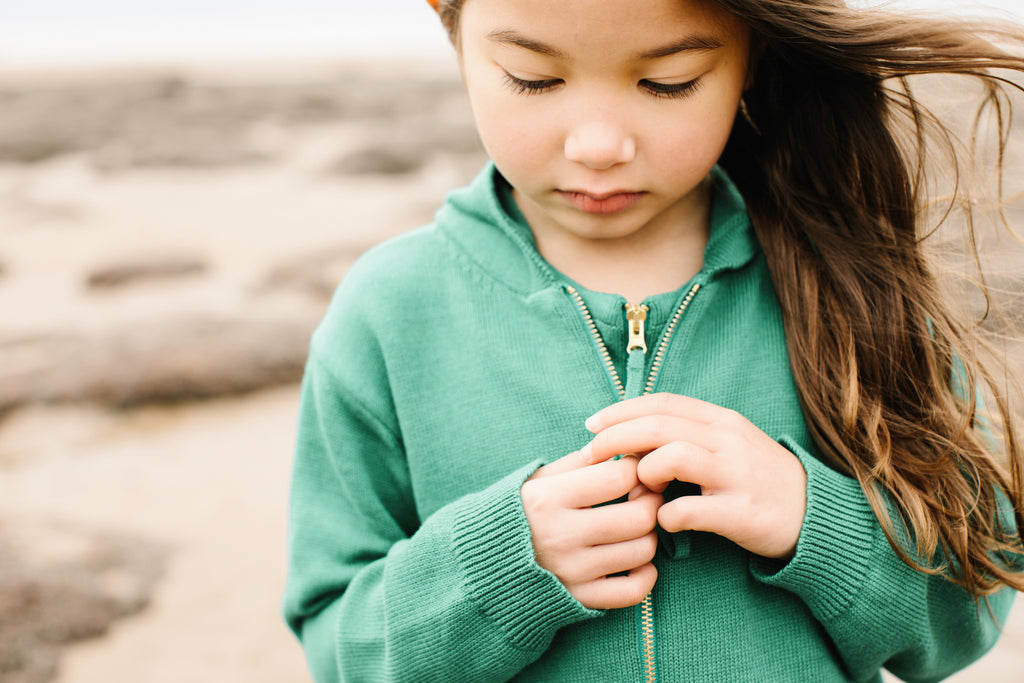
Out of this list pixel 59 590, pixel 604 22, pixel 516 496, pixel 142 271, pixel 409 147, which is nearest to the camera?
pixel 604 22

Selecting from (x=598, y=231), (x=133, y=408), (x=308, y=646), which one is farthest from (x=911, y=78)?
(x=133, y=408)

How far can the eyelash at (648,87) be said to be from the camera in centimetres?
110

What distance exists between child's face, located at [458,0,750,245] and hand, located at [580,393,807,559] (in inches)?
12.0

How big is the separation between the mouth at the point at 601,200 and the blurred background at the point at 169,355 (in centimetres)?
53

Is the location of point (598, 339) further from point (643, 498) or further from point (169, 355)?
point (169, 355)

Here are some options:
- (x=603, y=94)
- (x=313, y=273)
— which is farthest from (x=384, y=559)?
(x=313, y=273)

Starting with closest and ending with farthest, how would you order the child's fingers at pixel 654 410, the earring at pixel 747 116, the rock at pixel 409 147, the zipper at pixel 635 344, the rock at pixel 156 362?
the child's fingers at pixel 654 410 → the zipper at pixel 635 344 → the earring at pixel 747 116 → the rock at pixel 156 362 → the rock at pixel 409 147

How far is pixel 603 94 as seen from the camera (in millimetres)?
1078

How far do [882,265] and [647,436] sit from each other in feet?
1.80

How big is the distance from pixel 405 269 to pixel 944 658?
42.3 inches

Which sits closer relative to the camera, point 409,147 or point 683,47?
point 683,47

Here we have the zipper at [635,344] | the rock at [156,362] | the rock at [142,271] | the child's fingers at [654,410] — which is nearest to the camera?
the child's fingers at [654,410]

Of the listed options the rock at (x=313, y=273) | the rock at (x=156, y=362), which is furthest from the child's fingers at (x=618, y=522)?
the rock at (x=313, y=273)

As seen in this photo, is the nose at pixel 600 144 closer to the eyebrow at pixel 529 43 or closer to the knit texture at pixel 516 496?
the eyebrow at pixel 529 43
